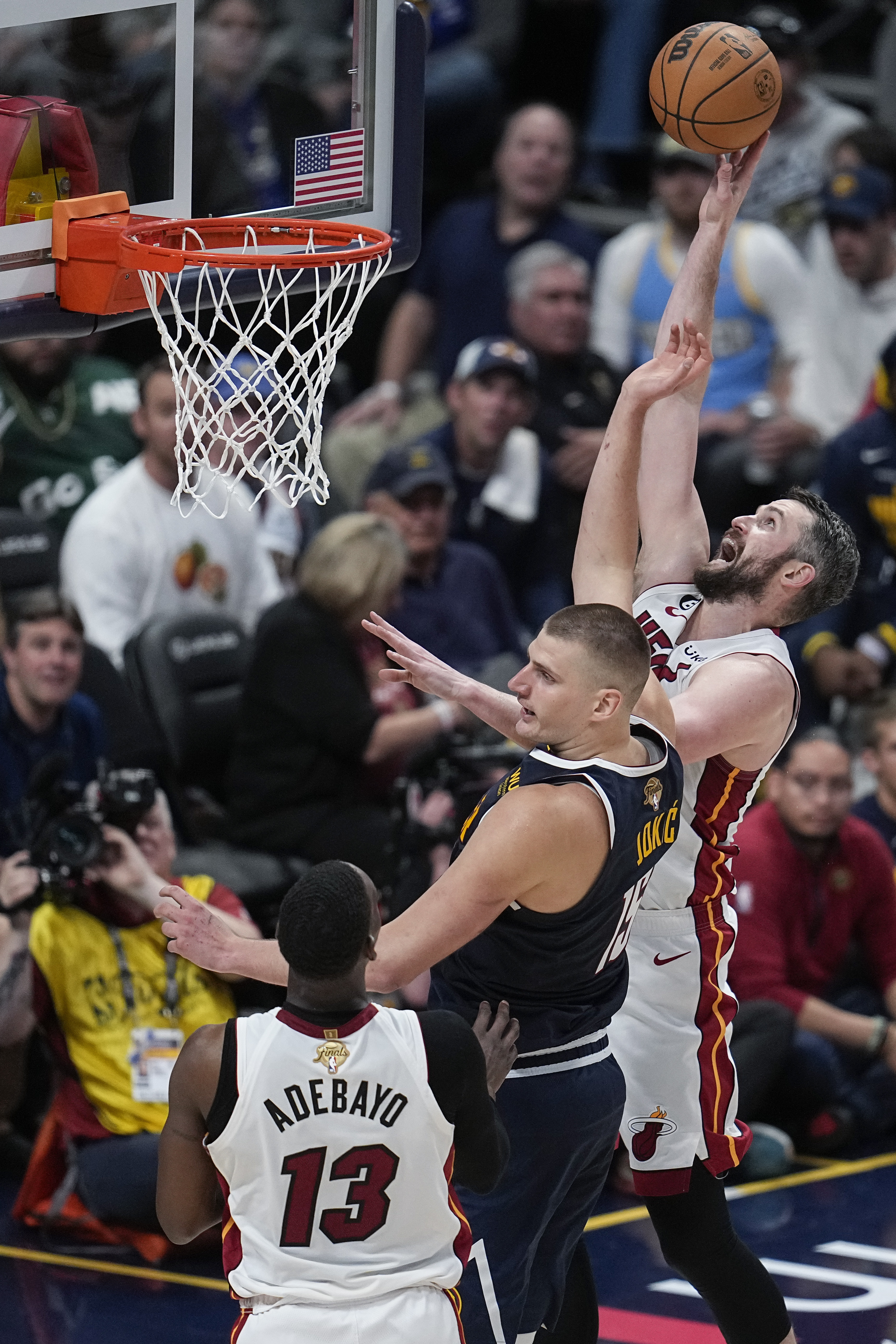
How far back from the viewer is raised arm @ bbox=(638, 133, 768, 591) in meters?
4.77

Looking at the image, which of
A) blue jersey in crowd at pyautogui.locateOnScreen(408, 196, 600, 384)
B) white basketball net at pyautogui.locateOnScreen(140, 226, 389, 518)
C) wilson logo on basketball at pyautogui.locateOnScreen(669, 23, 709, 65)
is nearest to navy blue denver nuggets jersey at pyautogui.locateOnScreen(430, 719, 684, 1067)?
white basketball net at pyautogui.locateOnScreen(140, 226, 389, 518)

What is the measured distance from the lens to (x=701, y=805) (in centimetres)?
455

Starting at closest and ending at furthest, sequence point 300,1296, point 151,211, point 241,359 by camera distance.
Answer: point 300,1296, point 151,211, point 241,359

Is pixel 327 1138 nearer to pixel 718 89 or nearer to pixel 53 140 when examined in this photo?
pixel 53 140

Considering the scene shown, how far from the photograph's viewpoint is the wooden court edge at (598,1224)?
19.0 ft

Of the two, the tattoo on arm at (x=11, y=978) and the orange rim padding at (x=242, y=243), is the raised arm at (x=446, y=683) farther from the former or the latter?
the tattoo on arm at (x=11, y=978)

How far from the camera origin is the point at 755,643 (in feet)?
14.6

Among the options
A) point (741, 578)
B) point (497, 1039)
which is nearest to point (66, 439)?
point (741, 578)

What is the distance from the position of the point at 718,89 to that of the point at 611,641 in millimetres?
1663

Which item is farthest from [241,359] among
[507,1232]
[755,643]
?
[507,1232]

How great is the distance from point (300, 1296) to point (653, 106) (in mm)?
3124

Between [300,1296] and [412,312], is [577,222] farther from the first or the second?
[300,1296]

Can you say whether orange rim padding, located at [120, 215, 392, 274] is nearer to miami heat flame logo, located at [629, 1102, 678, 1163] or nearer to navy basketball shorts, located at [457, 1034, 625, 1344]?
navy basketball shorts, located at [457, 1034, 625, 1344]

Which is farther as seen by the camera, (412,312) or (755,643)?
(412,312)
